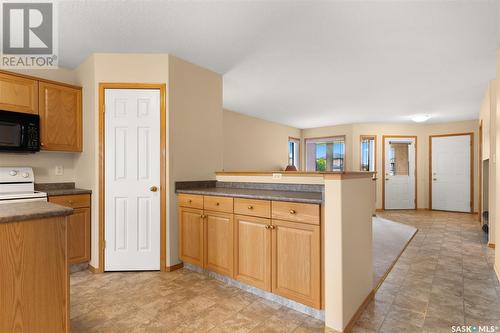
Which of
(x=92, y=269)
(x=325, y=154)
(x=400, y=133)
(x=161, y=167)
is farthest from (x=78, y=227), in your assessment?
(x=400, y=133)

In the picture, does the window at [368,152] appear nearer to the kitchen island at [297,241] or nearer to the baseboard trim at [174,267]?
the kitchen island at [297,241]

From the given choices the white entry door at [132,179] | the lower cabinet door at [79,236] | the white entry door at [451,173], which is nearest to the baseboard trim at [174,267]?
the white entry door at [132,179]

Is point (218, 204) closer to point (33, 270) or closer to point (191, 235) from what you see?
point (191, 235)

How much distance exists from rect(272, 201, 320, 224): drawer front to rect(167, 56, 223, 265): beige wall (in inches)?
56.0

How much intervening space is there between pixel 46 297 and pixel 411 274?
3229mm

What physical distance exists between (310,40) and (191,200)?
6.88 feet

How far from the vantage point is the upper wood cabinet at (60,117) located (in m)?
2.93

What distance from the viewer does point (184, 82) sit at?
10.5 ft

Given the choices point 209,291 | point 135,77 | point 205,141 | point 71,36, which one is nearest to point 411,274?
point 209,291

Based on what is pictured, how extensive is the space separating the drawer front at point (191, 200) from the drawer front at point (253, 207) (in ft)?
1.74

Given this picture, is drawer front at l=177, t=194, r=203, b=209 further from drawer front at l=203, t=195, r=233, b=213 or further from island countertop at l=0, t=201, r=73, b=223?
island countertop at l=0, t=201, r=73, b=223

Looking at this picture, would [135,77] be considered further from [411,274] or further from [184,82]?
[411,274]

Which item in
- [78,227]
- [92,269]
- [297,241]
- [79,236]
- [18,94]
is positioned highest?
[18,94]

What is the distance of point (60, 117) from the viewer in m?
3.05
